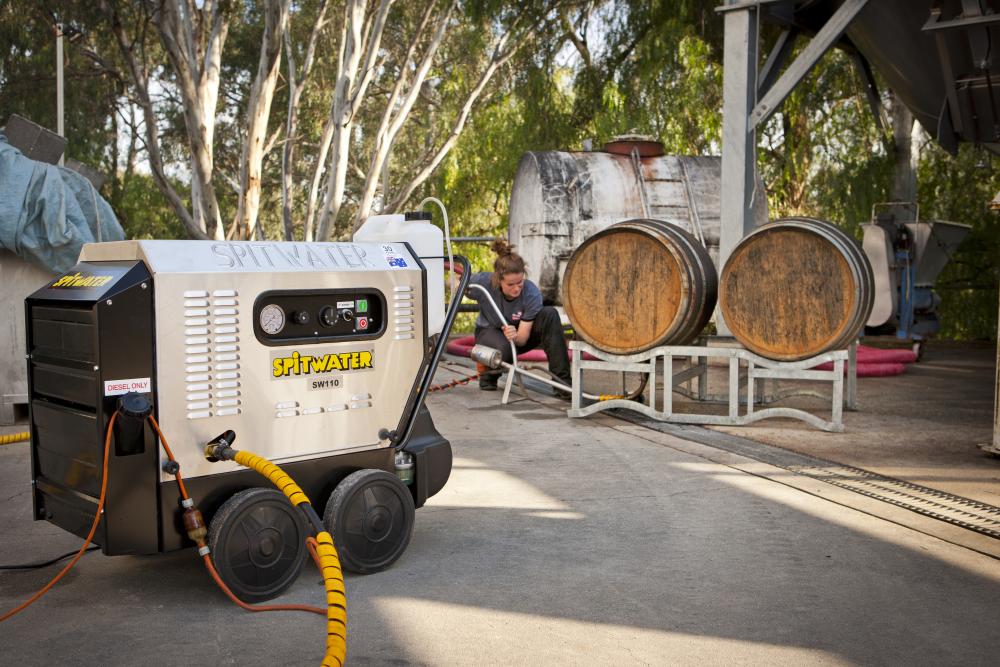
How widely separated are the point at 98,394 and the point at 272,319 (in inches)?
24.2

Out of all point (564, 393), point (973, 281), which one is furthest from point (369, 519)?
point (973, 281)

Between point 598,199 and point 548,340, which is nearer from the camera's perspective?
point 548,340

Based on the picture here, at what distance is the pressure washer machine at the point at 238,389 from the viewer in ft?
10.0

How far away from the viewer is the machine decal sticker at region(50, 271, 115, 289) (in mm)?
3084

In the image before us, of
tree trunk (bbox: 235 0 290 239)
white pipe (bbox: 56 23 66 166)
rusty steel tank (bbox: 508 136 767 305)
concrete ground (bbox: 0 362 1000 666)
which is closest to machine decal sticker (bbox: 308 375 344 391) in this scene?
concrete ground (bbox: 0 362 1000 666)

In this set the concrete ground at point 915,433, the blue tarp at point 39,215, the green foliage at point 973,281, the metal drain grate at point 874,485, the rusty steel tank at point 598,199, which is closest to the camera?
the metal drain grate at point 874,485

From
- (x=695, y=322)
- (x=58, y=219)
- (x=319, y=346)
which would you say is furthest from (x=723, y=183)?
(x=319, y=346)

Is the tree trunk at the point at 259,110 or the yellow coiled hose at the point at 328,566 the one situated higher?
the tree trunk at the point at 259,110

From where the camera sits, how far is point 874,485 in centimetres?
480

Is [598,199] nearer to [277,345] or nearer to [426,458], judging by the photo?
[426,458]

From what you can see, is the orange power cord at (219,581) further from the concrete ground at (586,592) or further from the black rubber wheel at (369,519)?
the black rubber wheel at (369,519)

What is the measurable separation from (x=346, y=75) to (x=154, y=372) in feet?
44.5

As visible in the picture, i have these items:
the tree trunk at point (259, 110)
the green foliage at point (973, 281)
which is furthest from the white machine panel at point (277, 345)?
the tree trunk at point (259, 110)

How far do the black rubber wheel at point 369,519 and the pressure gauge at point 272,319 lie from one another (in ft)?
1.95
